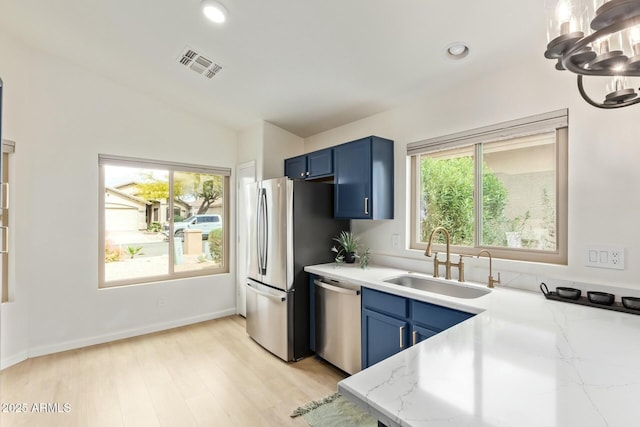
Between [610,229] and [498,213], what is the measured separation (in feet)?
2.20

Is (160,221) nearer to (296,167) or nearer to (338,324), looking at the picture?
(296,167)

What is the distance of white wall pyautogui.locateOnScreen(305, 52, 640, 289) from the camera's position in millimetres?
1729

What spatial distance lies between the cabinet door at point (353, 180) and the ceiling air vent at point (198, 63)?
1341mm

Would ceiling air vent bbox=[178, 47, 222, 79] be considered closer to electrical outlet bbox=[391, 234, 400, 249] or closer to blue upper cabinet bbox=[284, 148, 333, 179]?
blue upper cabinet bbox=[284, 148, 333, 179]

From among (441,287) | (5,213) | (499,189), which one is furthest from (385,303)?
(5,213)

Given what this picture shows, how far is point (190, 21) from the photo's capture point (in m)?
2.20

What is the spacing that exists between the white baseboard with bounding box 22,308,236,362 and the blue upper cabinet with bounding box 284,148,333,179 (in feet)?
6.93

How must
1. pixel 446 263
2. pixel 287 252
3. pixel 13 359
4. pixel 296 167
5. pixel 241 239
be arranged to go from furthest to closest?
pixel 241 239
pixel 296 167
pixel 287 252
pixel 13 359
pixel 446 263

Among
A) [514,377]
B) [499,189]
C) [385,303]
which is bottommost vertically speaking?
[385,303]

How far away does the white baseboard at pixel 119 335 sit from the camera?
2.95m

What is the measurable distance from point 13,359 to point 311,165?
3311 mm

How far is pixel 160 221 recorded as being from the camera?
147 inches

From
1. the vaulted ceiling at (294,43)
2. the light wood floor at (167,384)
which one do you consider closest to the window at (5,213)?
the light wood floor at (167,384)

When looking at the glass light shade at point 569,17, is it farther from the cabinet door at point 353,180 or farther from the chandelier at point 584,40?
the cabinet door at point 353,180
